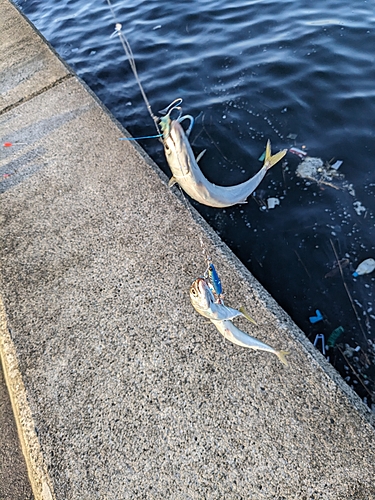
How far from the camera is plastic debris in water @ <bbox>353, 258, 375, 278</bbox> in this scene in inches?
152

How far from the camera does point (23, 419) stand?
2799 mm

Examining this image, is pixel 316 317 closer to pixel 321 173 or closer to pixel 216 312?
pixel 216 312

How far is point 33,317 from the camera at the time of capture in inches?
132

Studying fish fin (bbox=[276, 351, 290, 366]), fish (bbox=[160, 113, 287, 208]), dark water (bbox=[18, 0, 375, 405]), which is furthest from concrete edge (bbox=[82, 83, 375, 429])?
dark water (bbox=[18, 0, 375, 405])

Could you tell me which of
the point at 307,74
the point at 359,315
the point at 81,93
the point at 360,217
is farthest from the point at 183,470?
the point at 307,74

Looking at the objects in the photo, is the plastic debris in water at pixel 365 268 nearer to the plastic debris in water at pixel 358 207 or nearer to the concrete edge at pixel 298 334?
the plastic debris in water at pixel 358 207

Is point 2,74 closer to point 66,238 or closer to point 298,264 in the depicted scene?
point 66,238

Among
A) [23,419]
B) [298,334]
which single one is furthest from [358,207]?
[23,419]

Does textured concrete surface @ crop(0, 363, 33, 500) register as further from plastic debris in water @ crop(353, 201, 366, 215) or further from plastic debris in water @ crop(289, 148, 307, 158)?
plastic debris in water @ crop(289, 148, 307, 158)

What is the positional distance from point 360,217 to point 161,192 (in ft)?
7.17

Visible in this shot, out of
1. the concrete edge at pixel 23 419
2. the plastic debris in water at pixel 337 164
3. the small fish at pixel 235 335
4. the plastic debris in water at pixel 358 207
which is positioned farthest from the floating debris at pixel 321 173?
the concrete edge at pixel 23 419

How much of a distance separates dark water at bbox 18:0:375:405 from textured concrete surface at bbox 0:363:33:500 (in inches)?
99.9

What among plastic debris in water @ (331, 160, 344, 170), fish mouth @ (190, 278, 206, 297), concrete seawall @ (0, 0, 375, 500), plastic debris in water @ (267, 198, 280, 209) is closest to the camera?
fish mouth @ (190, 278, 206, 297)

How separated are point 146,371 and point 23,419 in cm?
92
